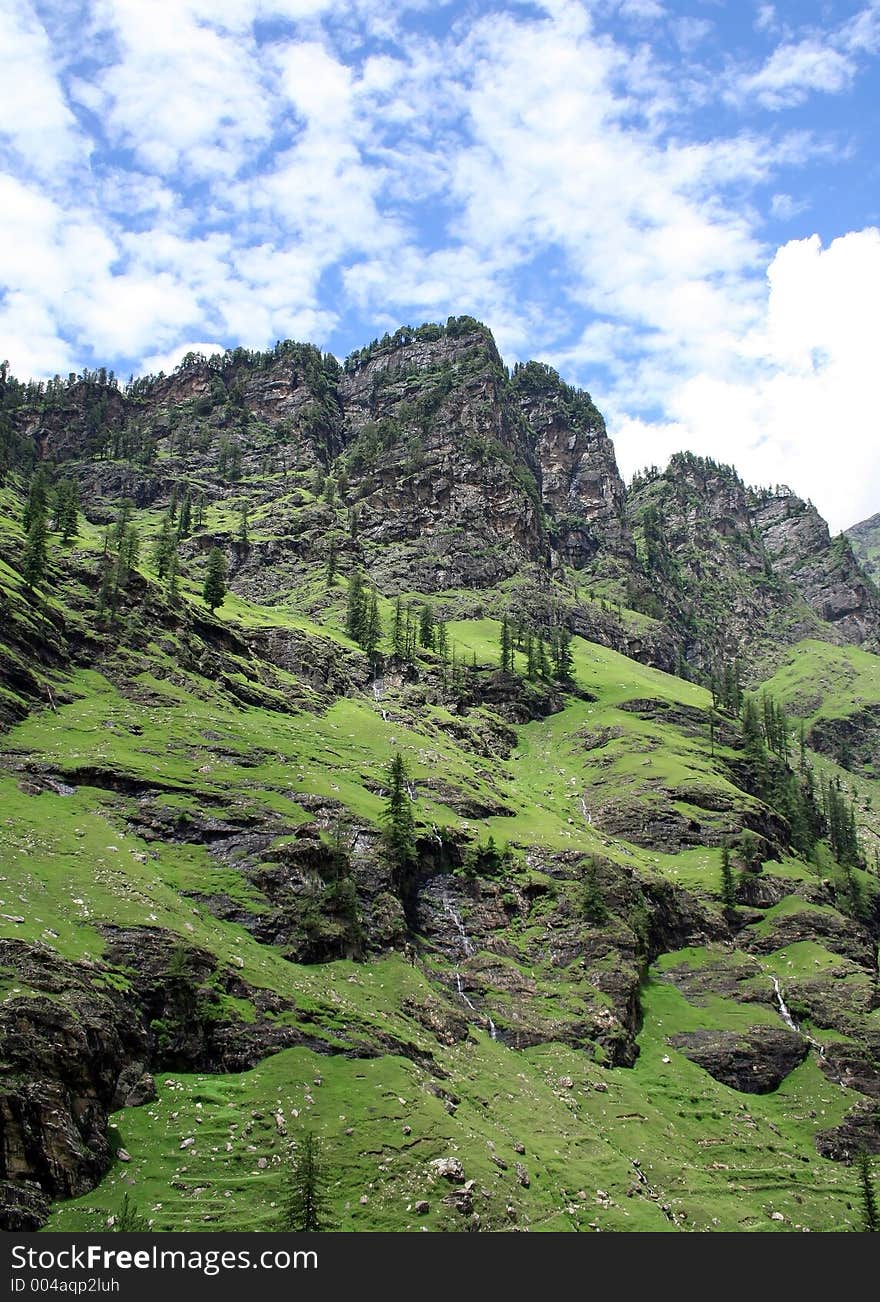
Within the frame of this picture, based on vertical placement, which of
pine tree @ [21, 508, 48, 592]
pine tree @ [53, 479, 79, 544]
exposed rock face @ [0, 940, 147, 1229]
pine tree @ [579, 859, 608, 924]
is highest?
pine tree @ [53, 479, 79, 544]

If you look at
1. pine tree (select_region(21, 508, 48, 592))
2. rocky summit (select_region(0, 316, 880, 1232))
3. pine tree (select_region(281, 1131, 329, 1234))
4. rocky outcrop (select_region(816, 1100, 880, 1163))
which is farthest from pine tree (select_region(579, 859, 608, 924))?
pine tree (select_region(21, 508, 48, 592))

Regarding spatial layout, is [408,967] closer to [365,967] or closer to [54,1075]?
[365,967]

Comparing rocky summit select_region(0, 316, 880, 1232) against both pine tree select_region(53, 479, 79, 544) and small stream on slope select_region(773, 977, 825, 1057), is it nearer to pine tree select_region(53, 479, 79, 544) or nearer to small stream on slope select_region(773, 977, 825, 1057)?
small stream on slope select_region(773, 977, 825, 1057)

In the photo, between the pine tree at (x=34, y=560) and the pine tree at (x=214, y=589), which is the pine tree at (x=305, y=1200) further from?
the pine tree at (x=214, y=589)

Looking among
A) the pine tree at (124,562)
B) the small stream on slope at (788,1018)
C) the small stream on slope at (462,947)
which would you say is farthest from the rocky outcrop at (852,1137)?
the pine tree at (124,562)

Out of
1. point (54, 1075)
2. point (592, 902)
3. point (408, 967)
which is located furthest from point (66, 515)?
point (54, 1075)

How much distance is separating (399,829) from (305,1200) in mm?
55866

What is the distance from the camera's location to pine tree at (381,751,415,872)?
99.9m

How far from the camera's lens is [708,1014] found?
10162 cm

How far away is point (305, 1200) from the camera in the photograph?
151 ft

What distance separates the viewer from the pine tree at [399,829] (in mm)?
99938

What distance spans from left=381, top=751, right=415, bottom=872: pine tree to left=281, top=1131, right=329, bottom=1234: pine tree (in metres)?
49.0

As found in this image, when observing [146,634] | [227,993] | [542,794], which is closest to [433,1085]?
Result: [227,993]

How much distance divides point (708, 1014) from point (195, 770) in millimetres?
66285
